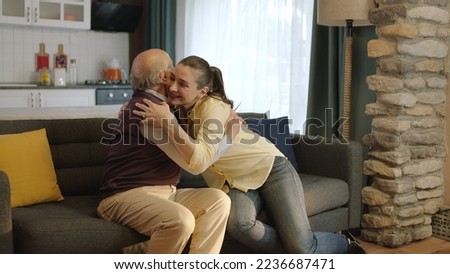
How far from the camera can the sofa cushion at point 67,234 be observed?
2160 millimetres

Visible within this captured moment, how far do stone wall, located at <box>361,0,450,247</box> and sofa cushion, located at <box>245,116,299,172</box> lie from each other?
1.47 feet

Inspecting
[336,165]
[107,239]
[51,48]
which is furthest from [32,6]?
[107,239]

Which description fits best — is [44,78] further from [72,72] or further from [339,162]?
[339,162]

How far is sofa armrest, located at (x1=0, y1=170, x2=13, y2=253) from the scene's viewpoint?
80.8 inches

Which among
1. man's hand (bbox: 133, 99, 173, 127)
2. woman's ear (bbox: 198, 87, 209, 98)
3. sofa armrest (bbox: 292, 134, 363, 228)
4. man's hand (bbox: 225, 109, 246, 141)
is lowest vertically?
sofa armrest (bbox: 292, 134, 363, 228)

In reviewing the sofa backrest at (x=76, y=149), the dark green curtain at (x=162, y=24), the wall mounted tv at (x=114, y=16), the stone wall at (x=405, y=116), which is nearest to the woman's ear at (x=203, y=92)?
the sofa backrest at (x=76, y=149)

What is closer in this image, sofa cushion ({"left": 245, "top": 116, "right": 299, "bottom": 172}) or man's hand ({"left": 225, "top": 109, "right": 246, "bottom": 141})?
man's hand ({"left": 225, "top": 109, "right": 246, "bottom": 141})

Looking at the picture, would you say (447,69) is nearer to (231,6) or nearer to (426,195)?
(426,195)

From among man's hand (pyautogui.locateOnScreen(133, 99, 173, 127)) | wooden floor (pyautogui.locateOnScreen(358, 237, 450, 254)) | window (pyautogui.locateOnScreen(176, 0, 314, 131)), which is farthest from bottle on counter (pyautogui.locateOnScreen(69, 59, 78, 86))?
man's hand (pyautogui.locateOnScreen(133, 99, 173, 127))

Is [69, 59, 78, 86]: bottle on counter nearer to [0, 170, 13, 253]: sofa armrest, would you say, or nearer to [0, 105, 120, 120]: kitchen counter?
[0, 105, 120, 120]: kitchen counter

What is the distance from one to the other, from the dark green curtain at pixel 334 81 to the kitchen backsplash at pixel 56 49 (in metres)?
2.81

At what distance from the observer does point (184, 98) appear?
2395 millimetres

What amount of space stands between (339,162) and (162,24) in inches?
127

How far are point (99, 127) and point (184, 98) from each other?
0.73 meters
